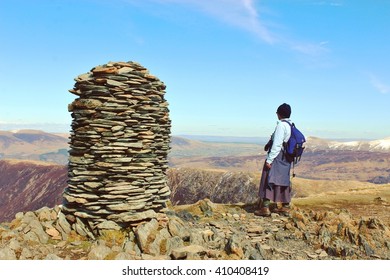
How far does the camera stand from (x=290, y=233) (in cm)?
1064

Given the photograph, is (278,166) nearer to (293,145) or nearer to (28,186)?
(293,145)

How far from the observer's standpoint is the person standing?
11.7m

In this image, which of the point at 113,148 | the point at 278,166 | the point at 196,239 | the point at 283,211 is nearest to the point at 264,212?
the point at 283,211

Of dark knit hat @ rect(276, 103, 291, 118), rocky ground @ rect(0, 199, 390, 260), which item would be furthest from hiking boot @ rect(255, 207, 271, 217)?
dark knit hat @ rect(276, 103, 291, 118)

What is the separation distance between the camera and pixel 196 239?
9.24 metres

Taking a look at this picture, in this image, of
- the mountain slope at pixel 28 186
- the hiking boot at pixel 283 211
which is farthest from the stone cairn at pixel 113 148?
the mountain slope at pixel 28 186

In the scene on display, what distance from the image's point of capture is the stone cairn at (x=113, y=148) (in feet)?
33.4

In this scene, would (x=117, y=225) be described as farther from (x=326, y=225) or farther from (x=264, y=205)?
(x=326, y=225)

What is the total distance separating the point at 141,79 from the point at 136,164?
2647 mm

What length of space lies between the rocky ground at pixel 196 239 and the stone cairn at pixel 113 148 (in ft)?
1.61

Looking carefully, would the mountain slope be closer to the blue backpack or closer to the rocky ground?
the rocky ground

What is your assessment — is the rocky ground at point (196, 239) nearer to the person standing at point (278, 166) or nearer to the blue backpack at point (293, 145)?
the person standing at point (278, 166)

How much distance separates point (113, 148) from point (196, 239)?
3570mm

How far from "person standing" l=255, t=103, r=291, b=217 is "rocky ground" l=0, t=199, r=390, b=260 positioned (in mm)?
895
